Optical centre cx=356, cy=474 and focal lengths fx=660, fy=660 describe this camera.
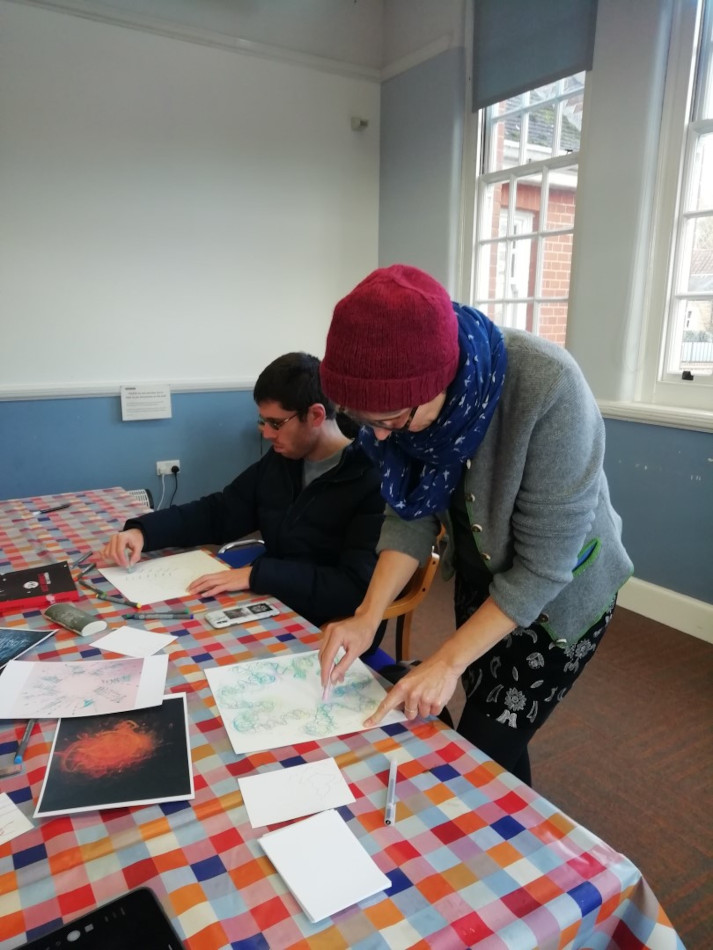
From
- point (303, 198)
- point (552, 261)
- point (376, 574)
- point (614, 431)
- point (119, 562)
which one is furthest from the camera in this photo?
point (303, 198)

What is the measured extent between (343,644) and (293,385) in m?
0.76

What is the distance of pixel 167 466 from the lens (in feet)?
11.6

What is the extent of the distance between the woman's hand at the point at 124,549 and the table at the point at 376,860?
24.6 inches

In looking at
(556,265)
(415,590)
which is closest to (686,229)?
(556,265)

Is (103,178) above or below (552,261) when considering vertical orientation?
above

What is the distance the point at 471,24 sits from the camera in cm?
324

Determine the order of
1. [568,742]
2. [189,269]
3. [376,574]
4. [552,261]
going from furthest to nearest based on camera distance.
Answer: [189,269]
[552,261]
[568,742]
[376,574]

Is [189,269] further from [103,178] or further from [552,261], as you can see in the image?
[552,261]

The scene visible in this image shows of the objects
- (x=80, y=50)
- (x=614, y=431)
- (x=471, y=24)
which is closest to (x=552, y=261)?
(x=614, y=431)

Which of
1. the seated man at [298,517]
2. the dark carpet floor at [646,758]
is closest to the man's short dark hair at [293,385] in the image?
the seated man at [298,517]

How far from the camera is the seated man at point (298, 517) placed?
1455 millimetres

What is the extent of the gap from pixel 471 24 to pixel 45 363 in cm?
265

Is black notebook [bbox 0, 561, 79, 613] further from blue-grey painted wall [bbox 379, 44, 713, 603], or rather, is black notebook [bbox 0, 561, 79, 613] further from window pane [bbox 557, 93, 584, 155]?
window pane [bbox 557, 93, 584, 155]

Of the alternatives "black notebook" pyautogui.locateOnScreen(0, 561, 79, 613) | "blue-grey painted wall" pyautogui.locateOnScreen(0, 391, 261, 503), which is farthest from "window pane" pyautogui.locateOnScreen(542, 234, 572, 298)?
"black notebook" pyautogui.locateOnScreen(0, 561, 79, 613)
